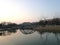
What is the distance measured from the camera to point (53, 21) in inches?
1363

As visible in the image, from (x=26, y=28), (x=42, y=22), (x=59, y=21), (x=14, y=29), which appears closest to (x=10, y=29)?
(x=14, y=29)

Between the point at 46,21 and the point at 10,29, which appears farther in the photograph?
the point at 46,21

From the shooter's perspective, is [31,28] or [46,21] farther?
[46,21]

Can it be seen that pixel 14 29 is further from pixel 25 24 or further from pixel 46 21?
pixel 46 21

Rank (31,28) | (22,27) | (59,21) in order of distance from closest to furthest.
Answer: (22,27), (31,28), (59,21)

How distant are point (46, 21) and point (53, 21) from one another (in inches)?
71.0

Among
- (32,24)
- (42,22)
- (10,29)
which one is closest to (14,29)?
(10,29)

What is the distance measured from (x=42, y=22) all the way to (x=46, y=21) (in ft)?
3.78

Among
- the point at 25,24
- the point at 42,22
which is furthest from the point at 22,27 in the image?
the point at 42,22

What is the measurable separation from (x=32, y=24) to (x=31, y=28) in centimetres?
155

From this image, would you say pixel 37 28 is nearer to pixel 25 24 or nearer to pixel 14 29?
pixel 25 24

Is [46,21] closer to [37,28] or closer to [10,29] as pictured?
[37,28]

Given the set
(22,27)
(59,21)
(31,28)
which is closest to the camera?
(22,27)

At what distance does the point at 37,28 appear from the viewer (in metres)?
28.8
